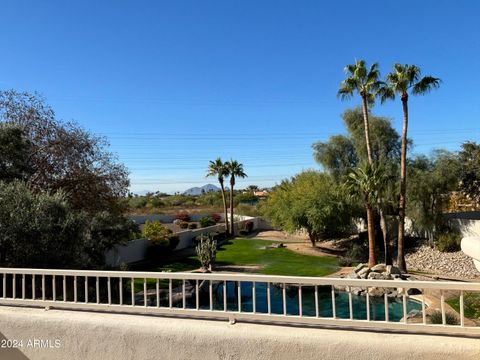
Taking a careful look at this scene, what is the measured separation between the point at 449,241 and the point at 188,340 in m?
21.6

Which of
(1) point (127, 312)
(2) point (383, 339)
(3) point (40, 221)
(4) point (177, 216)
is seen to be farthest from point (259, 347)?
(4) point (177, 216)

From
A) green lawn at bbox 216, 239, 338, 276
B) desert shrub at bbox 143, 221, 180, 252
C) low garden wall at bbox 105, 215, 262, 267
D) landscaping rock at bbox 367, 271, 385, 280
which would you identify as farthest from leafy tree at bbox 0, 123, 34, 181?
landscaping rock at bbox 367, 271, 385, 280

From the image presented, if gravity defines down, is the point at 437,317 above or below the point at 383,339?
below

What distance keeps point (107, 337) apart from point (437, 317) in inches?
295

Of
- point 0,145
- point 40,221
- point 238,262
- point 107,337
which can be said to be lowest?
point 238,262

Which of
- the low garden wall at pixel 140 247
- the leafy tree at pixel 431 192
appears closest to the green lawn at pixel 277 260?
the low garden wall at pixel 140 247

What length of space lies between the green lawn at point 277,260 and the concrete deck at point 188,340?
1546cm

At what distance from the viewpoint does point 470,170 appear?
25.0 metres

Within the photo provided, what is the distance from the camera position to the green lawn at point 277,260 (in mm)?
20016

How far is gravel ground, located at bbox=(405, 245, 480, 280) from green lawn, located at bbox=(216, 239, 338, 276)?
14.3ft

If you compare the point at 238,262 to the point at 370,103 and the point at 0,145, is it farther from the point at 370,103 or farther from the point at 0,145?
the point at 0,145

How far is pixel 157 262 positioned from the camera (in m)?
22.5

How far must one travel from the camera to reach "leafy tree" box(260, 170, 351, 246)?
25.4 m

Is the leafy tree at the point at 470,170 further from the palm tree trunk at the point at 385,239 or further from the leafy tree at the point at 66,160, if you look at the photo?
the leafy tree at the point at 66,160
